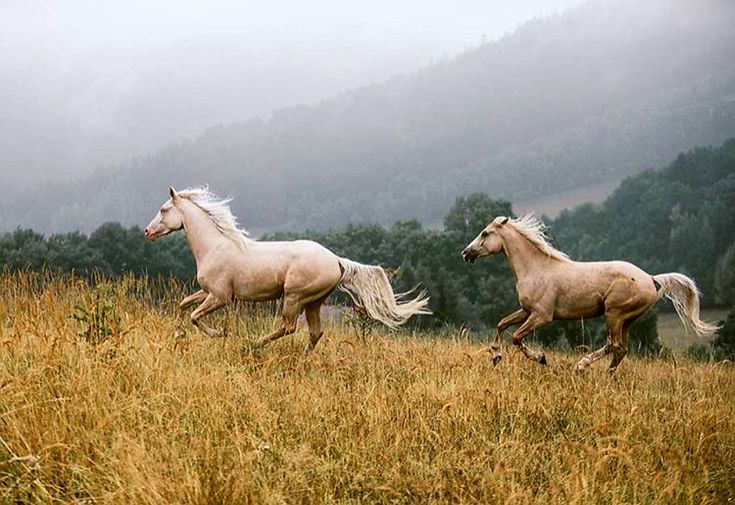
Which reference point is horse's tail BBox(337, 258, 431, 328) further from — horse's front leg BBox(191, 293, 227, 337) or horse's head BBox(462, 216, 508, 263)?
horse's front leg BBox(191, 293, 227, 337)

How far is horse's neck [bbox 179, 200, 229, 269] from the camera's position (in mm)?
8938

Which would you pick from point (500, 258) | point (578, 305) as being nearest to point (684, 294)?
point (578, 305)

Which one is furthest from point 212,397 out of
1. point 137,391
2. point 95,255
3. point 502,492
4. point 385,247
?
point 385,247

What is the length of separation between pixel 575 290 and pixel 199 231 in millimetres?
4889

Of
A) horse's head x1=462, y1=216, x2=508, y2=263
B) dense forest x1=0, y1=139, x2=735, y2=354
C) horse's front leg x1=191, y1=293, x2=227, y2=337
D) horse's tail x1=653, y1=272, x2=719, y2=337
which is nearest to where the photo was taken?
horse's front leg x1=191, y1=293, x2=227, y2=337

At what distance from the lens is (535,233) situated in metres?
9.50

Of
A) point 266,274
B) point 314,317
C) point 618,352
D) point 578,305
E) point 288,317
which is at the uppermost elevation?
point 266,274

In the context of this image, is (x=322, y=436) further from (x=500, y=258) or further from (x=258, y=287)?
(x=500, y=258)

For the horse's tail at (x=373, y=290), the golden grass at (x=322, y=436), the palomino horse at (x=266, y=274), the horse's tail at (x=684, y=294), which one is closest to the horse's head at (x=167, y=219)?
the palomino horse at (x=266, y=274)

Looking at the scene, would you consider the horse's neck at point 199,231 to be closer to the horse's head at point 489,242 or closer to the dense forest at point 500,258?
the horse's head at point 489,242

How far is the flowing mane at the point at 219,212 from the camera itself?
351 inches

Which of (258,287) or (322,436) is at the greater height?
(258,287)

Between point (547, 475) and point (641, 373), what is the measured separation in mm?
6194

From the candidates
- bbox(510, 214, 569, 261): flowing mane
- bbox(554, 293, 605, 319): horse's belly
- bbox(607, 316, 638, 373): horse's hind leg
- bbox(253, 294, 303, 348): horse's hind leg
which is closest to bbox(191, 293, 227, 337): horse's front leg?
bbox(253, 294, 303, 348): horse's hind leg
